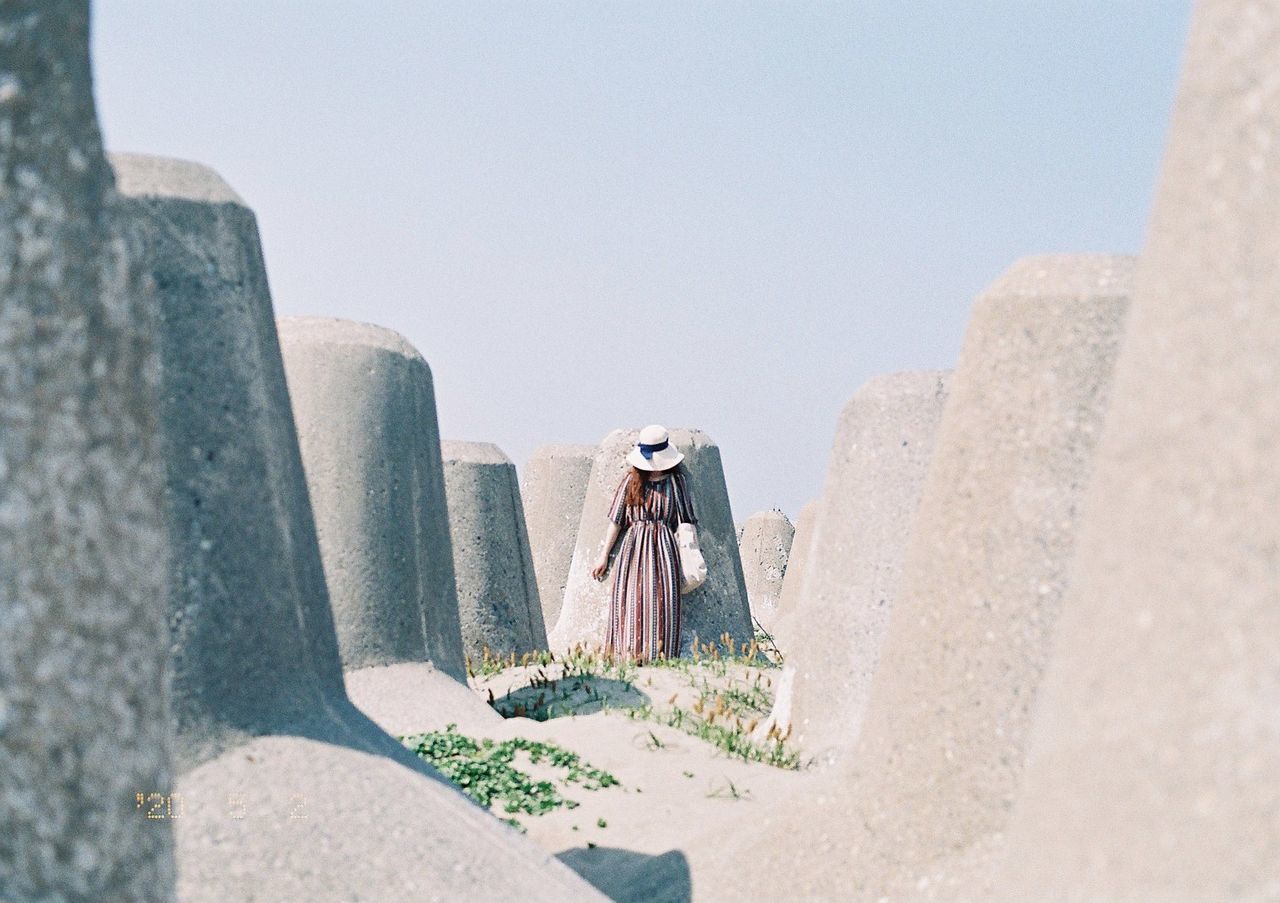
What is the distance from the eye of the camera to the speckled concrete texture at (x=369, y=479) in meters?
6.08

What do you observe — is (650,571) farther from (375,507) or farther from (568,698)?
(375,507)

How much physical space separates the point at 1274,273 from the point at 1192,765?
0.46 metres

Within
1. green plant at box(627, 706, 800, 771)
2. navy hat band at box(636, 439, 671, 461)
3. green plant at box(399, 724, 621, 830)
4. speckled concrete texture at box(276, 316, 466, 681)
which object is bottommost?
green plant at box(627, 706, 800, 771)

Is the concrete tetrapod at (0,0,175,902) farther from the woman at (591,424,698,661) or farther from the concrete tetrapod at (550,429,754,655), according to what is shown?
the concrete tetrapod at (550,429,754,655)

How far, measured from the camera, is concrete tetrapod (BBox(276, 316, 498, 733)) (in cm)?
605

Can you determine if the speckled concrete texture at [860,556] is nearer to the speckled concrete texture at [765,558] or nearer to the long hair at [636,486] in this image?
the long hair at [636,486]

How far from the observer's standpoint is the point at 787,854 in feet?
12.8

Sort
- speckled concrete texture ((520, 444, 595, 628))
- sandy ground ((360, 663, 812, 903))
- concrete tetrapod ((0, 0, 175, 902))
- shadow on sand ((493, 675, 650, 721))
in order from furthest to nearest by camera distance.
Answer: speckled concrete texture ((520, 444, 595, 628)) → shadow on sand ((493, 675, 650, 721)) → sandy ground ((360, 663, 812, 903)) → concrete tetrapod ((0, 0, 175, 902))

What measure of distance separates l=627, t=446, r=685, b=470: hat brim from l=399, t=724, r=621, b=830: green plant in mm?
3563

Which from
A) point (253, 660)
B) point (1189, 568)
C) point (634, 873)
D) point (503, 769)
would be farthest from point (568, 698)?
point (1189, 568)

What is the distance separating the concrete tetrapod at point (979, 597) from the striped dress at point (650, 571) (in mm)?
5613

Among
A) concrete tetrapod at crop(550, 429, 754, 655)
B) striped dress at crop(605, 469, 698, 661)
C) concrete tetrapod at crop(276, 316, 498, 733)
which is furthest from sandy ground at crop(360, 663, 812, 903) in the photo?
concrete tetrapod at crop(550, 429, 754, 655)

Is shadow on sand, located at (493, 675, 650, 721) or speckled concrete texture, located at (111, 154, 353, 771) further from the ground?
speckled concrete texture, located at (111, 154, 353, 771)

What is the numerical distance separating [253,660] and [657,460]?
19.9 ft
